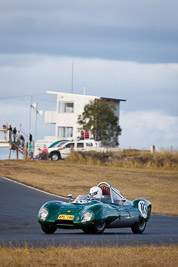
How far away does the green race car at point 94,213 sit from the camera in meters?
15.2

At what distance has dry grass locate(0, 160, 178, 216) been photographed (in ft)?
115

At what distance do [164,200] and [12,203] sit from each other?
10.2 metres

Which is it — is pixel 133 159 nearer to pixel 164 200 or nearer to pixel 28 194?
pixel 164 200

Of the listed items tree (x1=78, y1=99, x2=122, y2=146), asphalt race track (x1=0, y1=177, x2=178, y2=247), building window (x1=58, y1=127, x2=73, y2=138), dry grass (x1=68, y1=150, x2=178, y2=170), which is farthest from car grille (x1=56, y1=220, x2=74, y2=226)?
building window (x1=58, y1=127, x2=73, y2=138)

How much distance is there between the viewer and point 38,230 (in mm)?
17547

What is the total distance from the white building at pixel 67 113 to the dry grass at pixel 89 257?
231 ft

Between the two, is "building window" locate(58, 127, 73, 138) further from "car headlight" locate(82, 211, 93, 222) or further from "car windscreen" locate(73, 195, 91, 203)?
"car headlight" locate(82, 211, 93, 222)

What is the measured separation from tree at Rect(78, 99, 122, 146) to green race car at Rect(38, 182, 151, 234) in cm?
5928

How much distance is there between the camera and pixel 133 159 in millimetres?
52812

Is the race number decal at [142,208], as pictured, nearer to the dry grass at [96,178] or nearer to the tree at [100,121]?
the dry grass at [96,178]

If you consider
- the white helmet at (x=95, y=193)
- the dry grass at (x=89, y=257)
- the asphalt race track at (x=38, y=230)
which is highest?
the white helmet at (x=95, y=193)

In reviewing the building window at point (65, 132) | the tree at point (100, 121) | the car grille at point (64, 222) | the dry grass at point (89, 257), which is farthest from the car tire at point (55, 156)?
the dry grass at point (89, 257)

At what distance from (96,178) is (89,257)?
32636mm

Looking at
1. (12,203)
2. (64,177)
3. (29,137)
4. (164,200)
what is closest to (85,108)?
(29,137)
